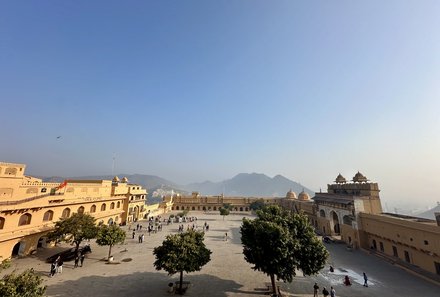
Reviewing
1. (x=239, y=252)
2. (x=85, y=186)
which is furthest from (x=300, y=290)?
(x=85, y=186)

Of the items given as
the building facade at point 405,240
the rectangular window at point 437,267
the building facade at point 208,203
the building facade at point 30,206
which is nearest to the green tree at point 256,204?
the building facade at point 208,203

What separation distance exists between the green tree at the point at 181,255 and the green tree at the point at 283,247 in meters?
4.01

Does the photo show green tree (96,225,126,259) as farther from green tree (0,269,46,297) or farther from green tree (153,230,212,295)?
green tree (0,269,46,297)

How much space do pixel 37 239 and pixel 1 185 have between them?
8.54 m

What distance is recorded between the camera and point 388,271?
86.4 feet

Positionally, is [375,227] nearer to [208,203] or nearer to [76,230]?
[76,230]

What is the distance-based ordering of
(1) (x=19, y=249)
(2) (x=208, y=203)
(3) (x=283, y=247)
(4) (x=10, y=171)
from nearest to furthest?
(3) (x=283, y=247), (4) (x=10, y=171), (1) (x=19, y=249), (2) (x=208, y=203)

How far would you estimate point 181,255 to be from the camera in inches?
720

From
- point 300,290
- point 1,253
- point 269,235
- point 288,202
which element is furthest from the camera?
point 288,202

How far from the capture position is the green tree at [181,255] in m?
18.2

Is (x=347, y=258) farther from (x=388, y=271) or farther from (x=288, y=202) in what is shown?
(x=288, y=202)

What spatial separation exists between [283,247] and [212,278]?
30.7 ft

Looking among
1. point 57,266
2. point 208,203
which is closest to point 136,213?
point 208,203

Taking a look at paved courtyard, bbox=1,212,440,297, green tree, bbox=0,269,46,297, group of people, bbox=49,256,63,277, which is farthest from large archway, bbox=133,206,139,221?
green tree, bbox=0,269,46,297
